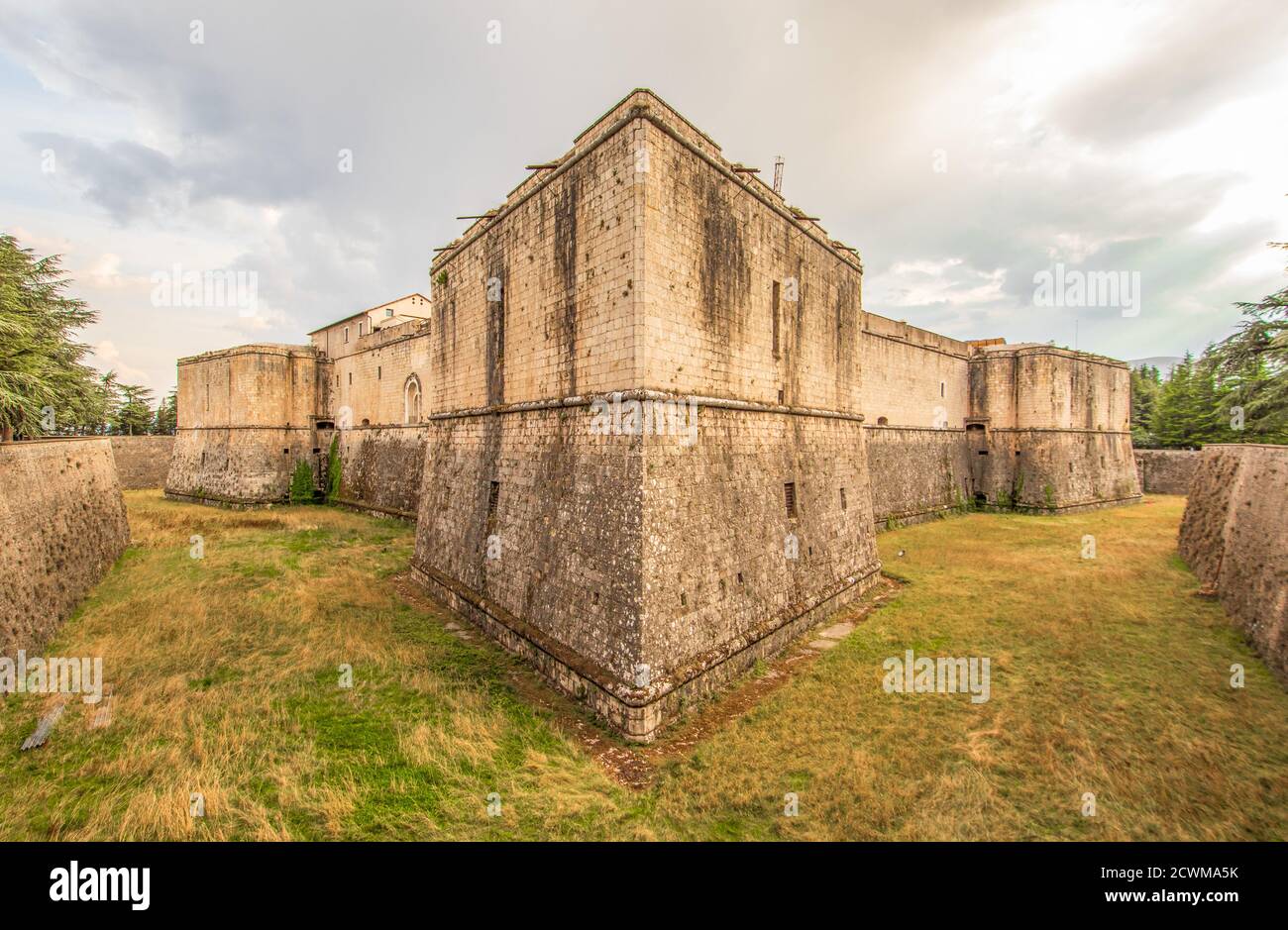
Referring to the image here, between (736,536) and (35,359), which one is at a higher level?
(35,359)

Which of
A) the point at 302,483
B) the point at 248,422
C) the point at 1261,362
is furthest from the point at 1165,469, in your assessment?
the point at 248,422

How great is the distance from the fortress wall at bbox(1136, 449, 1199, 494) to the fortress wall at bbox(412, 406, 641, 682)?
42.2 m

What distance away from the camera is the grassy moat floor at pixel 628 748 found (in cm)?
532

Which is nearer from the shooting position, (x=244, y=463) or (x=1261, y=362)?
(x=1261, y=362)

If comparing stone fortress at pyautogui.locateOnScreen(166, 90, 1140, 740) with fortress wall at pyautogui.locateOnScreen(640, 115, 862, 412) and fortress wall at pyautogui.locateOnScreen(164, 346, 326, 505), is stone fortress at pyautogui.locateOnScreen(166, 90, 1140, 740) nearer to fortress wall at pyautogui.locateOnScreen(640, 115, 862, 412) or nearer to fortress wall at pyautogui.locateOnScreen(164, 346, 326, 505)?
fortress wall at pyautogui.locateOnScreen(640, 115, 862, 412)

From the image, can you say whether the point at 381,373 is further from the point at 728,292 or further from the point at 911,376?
the point at 911,376

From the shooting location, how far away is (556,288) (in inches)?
370

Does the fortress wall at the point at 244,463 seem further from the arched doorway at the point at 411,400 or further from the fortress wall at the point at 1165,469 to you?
the fortress wall at the point at 1165,469

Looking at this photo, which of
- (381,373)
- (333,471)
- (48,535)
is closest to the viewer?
(48,535)

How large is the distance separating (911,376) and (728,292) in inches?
736

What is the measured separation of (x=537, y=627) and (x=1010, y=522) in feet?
79.4

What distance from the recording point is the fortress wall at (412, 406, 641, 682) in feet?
24.5

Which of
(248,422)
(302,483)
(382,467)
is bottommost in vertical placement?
(302,483)
